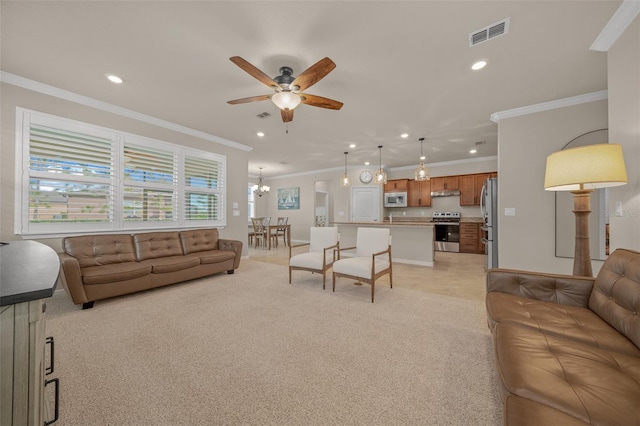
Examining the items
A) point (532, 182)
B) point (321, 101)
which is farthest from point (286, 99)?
point (532, 182)

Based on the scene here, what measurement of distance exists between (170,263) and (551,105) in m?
5.95

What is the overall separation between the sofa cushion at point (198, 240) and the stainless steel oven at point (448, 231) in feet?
19.7

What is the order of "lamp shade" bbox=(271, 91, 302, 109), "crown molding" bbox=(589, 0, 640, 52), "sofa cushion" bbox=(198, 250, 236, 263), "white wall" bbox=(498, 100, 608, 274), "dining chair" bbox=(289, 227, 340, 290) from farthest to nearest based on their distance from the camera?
"sofa cushion" bbox=(198, 250, 236, 263)
"dining chair" bbox=(289, 227, 340, 290)
"white wall" bbox=(498, 100, 608, 274)
"lamp shade" bbox=(271, 91, 302, 109)
"crown molding" bbox=(589, 0, 640, 52)

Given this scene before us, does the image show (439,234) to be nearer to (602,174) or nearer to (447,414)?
(602,174)

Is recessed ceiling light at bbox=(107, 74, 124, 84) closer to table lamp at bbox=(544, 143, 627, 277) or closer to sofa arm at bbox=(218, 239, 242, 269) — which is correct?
sofa arm at bbox=(218, 239, 242, 269)

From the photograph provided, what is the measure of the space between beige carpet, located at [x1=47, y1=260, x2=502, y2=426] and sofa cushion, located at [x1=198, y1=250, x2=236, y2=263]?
895 mm

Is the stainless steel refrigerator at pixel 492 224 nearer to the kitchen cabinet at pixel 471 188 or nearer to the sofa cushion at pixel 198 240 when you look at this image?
the kitchen cabinet at pixel 471 188

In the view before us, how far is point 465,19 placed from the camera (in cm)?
202

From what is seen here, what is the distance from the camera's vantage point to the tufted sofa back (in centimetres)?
130

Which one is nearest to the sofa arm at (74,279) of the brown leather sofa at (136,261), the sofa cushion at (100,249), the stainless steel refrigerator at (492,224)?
the brown leather sofa at (136,261)

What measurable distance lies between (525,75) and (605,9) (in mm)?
894

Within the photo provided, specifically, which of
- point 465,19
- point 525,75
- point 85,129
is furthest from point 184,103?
point 525,75

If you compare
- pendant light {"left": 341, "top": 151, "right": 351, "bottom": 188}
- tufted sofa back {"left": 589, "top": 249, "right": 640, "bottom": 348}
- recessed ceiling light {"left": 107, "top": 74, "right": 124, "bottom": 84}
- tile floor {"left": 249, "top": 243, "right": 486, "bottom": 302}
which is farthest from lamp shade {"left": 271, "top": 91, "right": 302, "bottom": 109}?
pendant light {"left": 341, "top": 151, "right": 351, "bottom": 188}

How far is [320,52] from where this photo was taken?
2.43 metres
